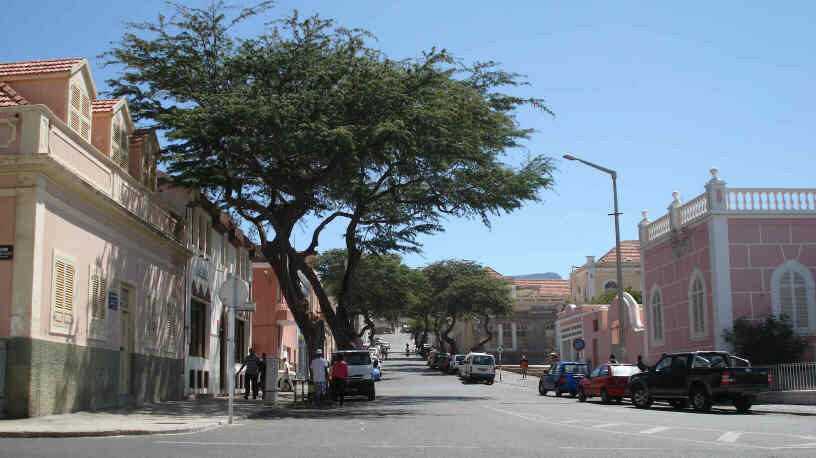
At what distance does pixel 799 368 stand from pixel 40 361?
23.2 metres

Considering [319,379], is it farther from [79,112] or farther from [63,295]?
[79,112]

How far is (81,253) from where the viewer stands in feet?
66.3

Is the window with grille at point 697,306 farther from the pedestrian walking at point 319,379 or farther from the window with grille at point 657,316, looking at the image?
the pedestrian walking at point 319,379

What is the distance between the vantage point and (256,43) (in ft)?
90.5

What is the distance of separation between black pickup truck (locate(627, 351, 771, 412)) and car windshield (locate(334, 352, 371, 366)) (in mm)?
9816

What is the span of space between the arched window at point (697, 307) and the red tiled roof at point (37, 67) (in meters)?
26.3

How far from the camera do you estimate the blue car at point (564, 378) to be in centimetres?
3606

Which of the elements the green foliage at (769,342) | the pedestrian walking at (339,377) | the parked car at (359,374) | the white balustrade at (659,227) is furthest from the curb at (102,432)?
the white balustrade at (659,227)

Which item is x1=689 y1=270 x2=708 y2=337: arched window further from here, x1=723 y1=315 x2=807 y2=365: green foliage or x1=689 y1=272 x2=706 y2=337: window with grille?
x1=723 y1=315 x2=807 y2=365: green foliage

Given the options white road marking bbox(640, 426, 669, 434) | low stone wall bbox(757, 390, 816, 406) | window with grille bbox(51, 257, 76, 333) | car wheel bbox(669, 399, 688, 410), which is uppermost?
window with grille bbox(51, 257, 76, 333)

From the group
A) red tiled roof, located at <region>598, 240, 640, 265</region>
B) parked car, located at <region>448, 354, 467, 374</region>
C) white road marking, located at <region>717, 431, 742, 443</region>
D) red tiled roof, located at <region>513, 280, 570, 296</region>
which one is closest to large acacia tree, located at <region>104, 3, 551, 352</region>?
white road marking, located at <region>717, 431, 742, 443</region>

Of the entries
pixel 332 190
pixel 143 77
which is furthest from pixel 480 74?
pixel 143 77

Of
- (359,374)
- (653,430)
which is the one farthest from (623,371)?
(653,430)

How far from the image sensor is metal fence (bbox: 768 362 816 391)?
27875 mm
